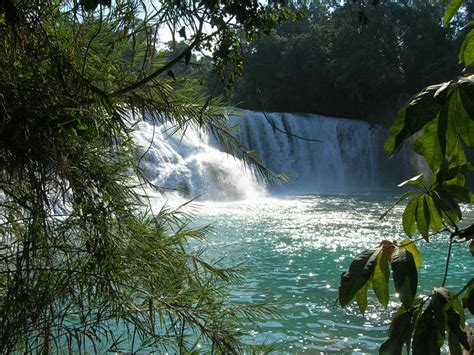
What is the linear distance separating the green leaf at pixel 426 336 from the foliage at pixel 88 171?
123 centimetres

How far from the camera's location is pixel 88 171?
236cm

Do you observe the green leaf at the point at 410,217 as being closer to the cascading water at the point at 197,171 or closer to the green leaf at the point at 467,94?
the green leaf at the point at 467,94

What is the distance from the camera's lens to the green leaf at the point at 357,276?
949 mm

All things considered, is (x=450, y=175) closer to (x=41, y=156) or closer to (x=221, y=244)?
(x=41, y=156)

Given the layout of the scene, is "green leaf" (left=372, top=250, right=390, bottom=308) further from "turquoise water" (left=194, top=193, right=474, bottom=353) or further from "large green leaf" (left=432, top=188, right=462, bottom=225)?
"turquoise water" (left=194, top=193, right=474, bottom=353)

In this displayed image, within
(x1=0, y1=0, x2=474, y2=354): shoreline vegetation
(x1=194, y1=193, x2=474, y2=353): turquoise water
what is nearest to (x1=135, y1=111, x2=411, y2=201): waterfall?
(x1=194, y1=193, x2=474, y2=353): turquoise water

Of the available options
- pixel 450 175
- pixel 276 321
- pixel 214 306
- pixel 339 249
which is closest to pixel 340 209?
pixel 339 249

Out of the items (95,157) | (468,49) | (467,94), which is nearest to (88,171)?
(95,157)

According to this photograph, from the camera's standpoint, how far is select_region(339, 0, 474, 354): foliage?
0.84 metres

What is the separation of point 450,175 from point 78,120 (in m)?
1.39

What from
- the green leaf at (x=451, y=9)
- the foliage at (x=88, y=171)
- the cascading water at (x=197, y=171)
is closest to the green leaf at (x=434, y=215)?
the green leaf at (x=451, y=9)

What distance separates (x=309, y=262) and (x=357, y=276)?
7.37 m

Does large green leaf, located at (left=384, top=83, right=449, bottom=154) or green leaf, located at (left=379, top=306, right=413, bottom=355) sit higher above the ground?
large green leaf, located at (left=384, top=83, right=449, bottom=154)

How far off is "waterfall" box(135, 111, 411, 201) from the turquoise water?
163 centimetres
